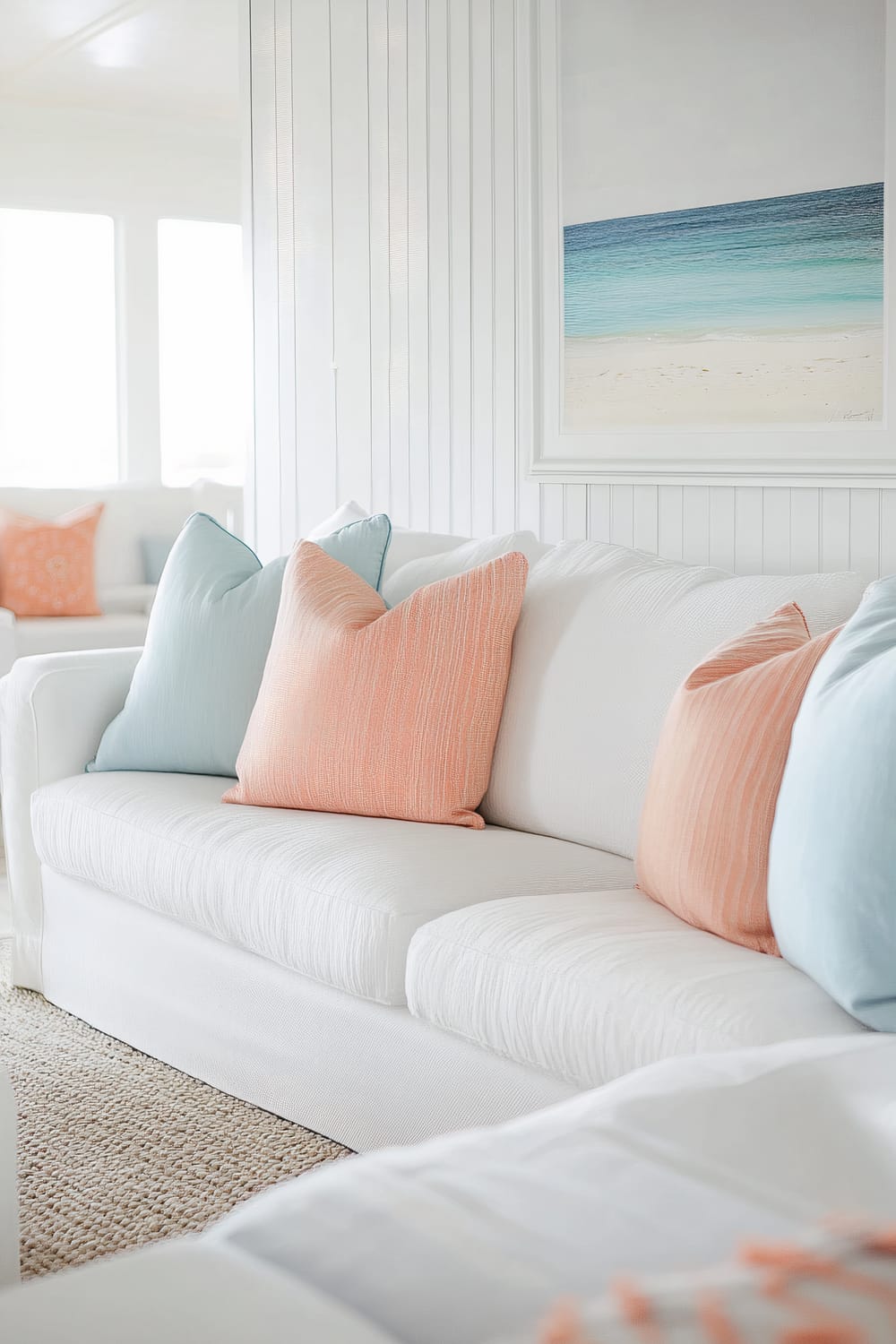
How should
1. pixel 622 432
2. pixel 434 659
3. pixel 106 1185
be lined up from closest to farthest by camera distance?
pixel 106 1185 → pixel 434 659 → pixel 622 432

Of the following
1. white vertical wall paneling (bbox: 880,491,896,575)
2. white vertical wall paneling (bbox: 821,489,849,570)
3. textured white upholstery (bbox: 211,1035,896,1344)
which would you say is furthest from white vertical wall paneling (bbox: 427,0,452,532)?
textured white upholstery (bbox: 211,1035,896,1344)

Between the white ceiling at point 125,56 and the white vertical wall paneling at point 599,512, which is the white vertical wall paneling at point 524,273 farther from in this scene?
the white ceiling at point 125,56

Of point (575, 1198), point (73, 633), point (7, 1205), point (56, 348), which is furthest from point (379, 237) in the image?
point (56, 348)

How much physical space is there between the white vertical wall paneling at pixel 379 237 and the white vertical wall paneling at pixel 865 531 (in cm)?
147

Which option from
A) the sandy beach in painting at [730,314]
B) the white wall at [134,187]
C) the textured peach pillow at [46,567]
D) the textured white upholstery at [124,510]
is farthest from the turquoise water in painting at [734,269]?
the white wall at [134,187]

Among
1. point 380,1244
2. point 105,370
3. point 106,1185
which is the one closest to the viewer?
point 380,1244

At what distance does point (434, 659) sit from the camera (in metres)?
2.41

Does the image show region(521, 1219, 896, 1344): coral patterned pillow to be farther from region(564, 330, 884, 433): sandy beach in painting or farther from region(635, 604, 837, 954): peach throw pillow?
region(564, 330, 884, 433): sandy beach in painting

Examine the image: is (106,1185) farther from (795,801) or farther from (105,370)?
(105,370)

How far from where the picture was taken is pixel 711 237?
9.60 ft

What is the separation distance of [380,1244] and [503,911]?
1132 mm

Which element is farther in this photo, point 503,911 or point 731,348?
point 731,348

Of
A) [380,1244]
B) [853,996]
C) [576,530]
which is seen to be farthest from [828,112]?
[380,1244]

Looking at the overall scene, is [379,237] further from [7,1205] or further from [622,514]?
[7,1205]
